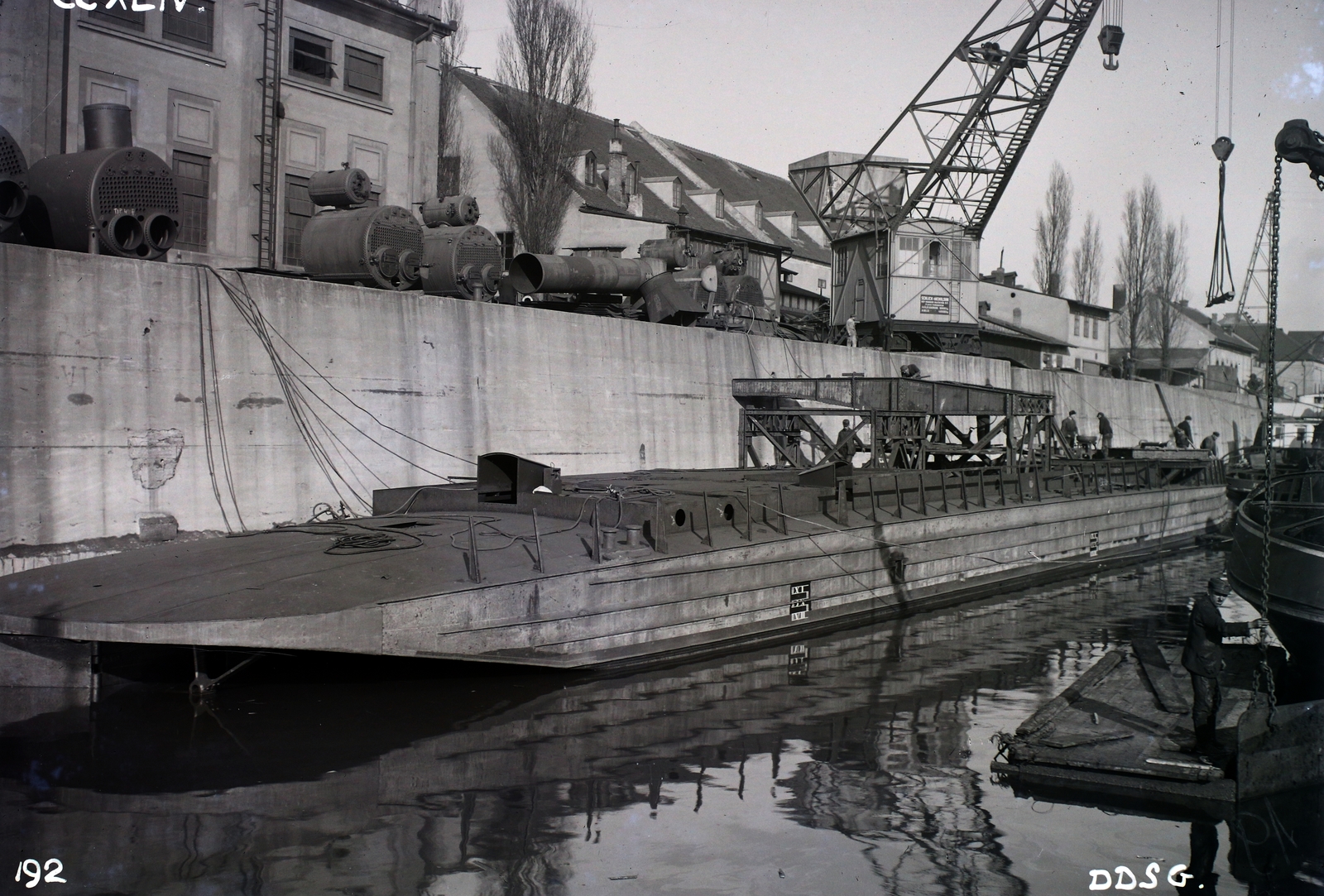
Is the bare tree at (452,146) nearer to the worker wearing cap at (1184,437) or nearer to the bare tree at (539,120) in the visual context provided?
the bare tree at (539,120)

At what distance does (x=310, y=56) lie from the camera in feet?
100

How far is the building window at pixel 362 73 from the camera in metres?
31.9

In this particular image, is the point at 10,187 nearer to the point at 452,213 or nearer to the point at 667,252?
the point at 452,213

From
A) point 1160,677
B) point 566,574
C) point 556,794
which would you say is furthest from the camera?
point 566,574

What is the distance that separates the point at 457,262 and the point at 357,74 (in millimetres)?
9882

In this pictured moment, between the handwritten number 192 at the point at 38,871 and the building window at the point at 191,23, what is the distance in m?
23.4

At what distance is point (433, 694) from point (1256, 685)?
9745mm

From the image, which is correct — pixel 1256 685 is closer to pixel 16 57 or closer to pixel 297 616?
pixel 297 616

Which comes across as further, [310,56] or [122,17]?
[310,56]

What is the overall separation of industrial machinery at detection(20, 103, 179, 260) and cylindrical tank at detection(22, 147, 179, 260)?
0.05ft

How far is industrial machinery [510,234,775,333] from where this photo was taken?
3028cm

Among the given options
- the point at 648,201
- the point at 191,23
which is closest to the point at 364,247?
the point at 191,23

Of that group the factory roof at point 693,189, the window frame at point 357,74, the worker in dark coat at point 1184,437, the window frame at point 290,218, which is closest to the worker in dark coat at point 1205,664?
the window frame at point 290,218

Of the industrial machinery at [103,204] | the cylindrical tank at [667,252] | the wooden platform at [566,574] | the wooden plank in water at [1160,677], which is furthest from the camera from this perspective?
the cylindrical tank at [667,252]
